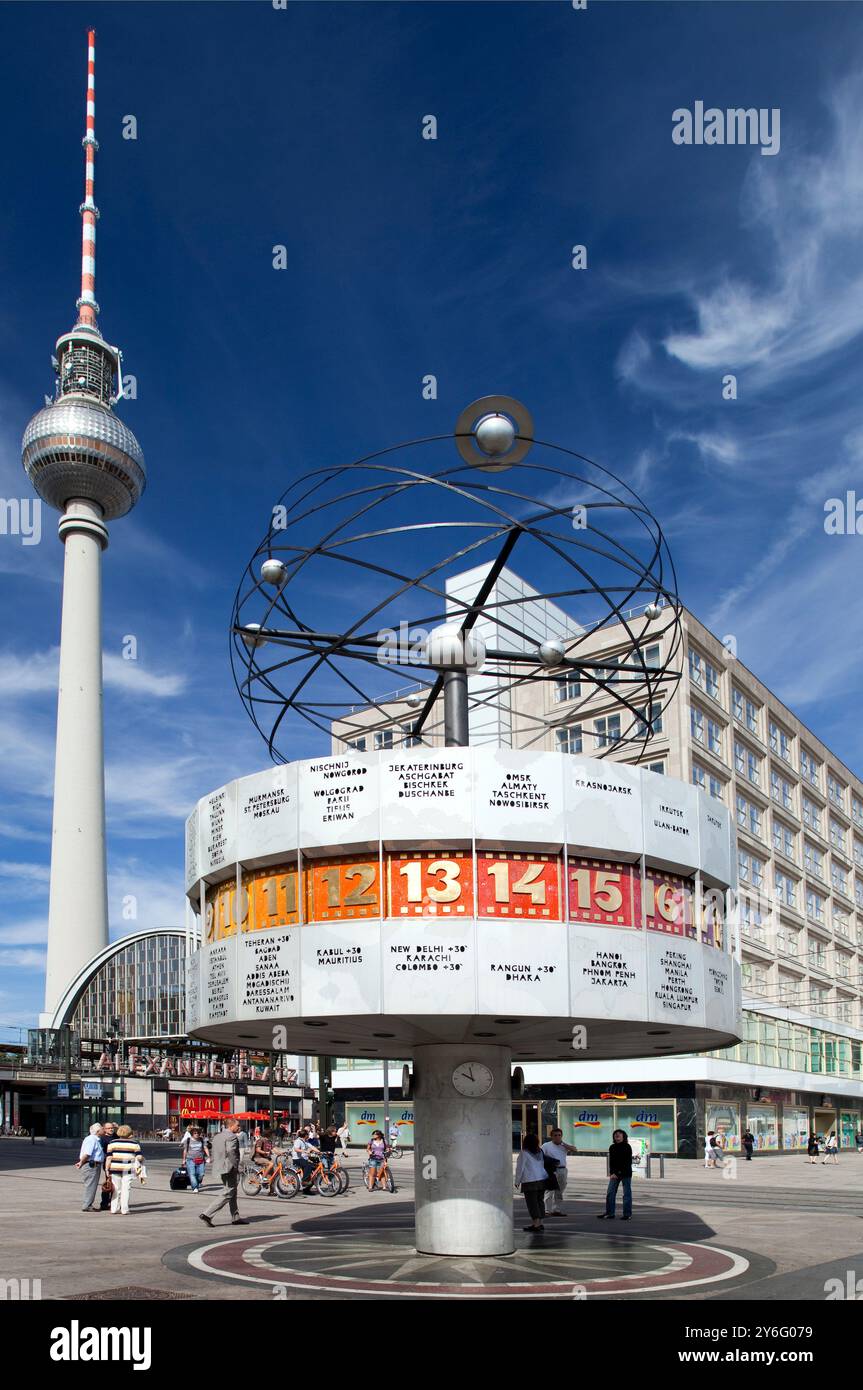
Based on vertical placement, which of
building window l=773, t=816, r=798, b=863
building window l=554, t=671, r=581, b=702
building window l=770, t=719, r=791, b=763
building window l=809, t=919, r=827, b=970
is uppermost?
building window l=554, t=671, r=581, b=702

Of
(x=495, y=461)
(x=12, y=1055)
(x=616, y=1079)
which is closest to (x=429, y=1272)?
(x=495, y=461)

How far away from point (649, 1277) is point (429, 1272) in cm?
291

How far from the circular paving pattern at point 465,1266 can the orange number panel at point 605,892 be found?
178 inches

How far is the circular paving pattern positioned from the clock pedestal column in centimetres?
32

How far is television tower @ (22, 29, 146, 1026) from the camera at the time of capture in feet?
342

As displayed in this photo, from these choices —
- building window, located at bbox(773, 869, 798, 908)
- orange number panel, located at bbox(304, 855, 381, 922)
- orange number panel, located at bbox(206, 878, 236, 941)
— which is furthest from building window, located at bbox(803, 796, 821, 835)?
orange number panel, located at bbox(304, 855, 381, 922)

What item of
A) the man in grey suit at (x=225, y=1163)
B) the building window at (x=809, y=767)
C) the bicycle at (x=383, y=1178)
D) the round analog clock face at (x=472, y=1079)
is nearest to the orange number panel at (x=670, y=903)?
the round analog clock face at (x=472, y=1079)

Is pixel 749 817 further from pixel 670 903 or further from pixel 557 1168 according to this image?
pixel 670 903

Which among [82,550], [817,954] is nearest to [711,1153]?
[817,954]

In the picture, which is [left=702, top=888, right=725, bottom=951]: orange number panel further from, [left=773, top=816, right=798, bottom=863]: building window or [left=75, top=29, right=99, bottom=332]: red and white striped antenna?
[left=75, top=29, right=99, bottom=332]: red and white striped antenna

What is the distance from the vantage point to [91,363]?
388 feet

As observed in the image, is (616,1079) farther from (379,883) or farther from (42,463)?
(42,463)

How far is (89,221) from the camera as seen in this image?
371 feet

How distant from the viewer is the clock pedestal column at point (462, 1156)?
16.6 meters
